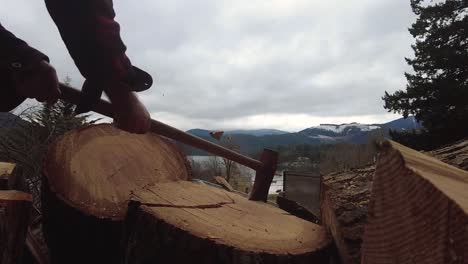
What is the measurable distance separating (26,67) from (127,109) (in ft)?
1.38

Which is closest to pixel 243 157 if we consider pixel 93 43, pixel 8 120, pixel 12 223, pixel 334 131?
pixel 12 223

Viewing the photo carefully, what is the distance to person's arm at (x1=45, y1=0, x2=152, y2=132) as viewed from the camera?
1.36m

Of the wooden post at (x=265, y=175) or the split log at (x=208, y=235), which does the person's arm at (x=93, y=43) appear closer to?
the split log at (x=208, y=235)

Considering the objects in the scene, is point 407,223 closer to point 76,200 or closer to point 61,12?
point 61,12

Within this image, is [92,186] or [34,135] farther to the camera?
[34,135]

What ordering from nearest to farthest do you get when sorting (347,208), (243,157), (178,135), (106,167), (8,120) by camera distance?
(347,208)
(106,167)
(178,135)
(243,157)
(8,120)

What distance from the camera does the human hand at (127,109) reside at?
1605mm

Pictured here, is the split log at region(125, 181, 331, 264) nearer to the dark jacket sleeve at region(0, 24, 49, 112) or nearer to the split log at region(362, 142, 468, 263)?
the split log at region(362, 142, 468, 263)

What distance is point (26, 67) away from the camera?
145cm

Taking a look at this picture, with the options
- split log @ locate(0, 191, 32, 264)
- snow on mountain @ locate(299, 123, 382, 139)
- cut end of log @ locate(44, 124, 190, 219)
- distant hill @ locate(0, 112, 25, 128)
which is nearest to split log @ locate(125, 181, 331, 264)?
cut end of log @ locate(44, 124, 190, 219)

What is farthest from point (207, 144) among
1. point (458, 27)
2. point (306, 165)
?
point (306, 165)

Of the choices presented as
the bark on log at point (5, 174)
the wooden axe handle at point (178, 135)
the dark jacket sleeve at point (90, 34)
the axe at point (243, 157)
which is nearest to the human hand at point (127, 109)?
the dark jacket sleeve at point (90, 34)

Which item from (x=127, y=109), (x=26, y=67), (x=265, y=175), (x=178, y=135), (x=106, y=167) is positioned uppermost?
(x=26, y=67)

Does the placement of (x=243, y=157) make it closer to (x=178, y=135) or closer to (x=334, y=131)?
(x=178, y=135)
